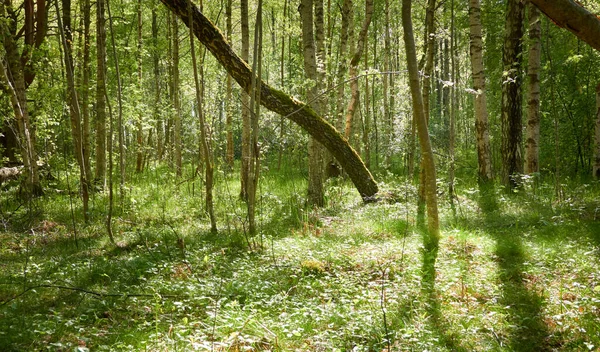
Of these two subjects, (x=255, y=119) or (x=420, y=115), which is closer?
(x=420, y=115)

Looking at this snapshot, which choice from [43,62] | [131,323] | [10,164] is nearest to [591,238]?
[131,323]

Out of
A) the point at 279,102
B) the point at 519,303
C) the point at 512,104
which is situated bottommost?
the point at 519,303

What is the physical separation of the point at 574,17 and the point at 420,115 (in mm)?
3060

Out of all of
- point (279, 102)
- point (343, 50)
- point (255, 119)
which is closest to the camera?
point (255, 119)

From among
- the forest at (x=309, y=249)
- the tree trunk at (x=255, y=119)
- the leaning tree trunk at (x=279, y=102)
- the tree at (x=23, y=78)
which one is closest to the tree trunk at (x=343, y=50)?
the forest at (x=309, y=249)

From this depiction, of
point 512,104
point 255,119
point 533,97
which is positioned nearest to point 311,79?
point 255,119

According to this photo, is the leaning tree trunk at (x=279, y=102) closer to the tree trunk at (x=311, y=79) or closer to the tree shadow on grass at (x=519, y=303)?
the tree trunk at (x=311, y=79)

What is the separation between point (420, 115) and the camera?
565 cm

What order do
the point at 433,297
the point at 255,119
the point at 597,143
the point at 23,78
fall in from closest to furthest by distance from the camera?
the point at 433,297
the point at 255,119
the point at 23,78
the point at 597,143

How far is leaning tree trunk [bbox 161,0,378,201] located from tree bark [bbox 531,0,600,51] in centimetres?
405

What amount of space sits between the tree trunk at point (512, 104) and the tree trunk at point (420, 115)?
17.3 ft

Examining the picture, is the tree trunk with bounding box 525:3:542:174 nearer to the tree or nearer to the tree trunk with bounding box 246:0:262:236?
the tree trunk with bounding box 246:0:262:236

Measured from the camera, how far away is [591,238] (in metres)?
5.73

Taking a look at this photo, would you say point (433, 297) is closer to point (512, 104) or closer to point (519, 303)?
point (519, 303)
